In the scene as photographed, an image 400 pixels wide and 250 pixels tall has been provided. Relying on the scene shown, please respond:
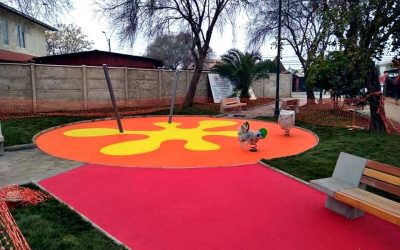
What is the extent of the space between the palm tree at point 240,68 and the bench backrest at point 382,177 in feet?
63.1

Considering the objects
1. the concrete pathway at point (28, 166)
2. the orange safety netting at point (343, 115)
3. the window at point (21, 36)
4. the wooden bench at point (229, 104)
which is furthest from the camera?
the window at point (21, 36)

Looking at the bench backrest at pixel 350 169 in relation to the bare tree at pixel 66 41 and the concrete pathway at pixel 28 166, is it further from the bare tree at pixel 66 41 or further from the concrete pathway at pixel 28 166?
the bare tree at pixel 66 41

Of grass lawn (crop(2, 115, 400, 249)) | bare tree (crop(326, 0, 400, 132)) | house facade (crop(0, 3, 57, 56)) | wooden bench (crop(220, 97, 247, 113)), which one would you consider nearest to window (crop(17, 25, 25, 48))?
house facade (crop(0, 3, 57, 56))

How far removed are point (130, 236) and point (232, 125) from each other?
427 inches

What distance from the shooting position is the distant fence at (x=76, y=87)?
15328mm

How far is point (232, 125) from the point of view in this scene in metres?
14.7

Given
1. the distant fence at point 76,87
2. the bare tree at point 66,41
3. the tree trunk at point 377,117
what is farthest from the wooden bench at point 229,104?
the bare tree at point 66,41

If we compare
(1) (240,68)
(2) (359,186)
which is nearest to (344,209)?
(2) (359,186)

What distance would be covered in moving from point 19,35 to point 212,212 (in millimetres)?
28450

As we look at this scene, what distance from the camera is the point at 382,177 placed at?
4480 mm

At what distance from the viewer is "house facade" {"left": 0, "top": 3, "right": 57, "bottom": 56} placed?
949 inches

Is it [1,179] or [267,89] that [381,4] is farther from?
[267,89]

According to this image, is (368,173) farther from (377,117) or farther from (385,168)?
(377,117)

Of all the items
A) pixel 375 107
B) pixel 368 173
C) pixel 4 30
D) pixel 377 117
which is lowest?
pixel 368 173
